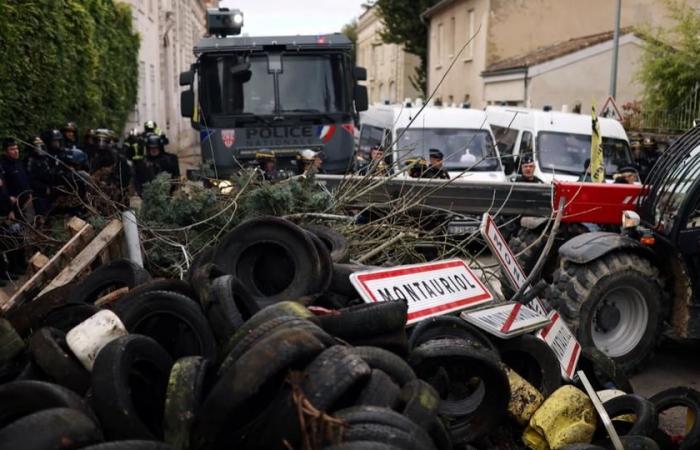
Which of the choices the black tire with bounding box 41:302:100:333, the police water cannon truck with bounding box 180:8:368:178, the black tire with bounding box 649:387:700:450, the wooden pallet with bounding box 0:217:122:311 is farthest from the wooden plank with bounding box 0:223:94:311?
the police water cannon truck with bounding box 180:8:368:178

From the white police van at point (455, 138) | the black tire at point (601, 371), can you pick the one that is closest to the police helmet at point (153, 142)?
the white police van at point (455, 138)

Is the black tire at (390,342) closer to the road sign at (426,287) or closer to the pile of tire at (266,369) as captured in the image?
the pile of tire at (266,369)

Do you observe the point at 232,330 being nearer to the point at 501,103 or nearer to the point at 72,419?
the point at 72,419

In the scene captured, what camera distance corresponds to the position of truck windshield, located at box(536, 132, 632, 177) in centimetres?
1495

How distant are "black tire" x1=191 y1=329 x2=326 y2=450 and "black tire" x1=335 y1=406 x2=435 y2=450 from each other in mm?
344

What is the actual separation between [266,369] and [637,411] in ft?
8.14

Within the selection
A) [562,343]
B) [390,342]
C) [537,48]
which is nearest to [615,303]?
[562,343]

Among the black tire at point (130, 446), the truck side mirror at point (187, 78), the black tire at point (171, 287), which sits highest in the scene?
the truck side mirror at point (187, 78)

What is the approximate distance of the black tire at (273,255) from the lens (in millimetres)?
5684

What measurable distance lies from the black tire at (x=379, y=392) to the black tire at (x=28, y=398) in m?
1.21

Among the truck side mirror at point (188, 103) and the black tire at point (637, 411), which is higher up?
the truck side mirror at point (188, 103)

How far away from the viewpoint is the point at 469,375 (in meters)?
5.06

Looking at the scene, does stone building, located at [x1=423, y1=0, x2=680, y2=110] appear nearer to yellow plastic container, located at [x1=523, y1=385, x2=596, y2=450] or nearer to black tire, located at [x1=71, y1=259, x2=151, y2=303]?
yellow plastic container, located at [x1=523, y1=385, x2=596, y2=450]

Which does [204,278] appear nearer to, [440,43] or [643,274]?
[643,274]
